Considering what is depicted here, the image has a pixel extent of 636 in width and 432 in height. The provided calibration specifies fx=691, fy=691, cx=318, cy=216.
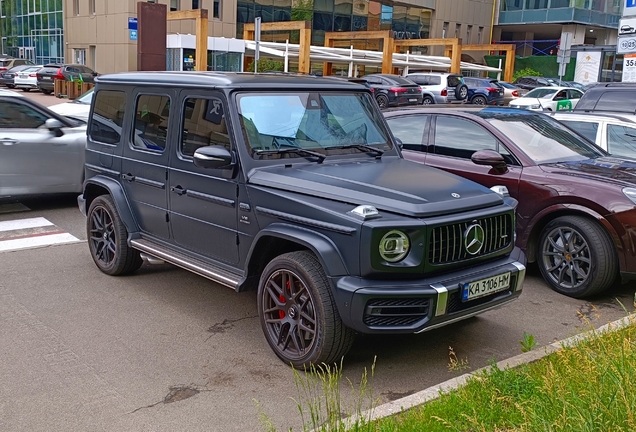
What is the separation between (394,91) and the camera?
31.7 m

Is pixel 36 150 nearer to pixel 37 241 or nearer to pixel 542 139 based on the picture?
pixel 37 241

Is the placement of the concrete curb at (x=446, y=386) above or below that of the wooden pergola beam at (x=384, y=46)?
below

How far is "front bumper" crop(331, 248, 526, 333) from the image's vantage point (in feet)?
13.9

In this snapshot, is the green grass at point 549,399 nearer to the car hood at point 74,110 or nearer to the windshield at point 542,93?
the car hood at point 74,110

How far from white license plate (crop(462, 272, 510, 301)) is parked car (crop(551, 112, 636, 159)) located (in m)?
4.38

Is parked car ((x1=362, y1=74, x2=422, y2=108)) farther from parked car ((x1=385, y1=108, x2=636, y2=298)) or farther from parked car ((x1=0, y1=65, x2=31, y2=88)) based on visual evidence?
parked car ((x1=385, y1=108, x2=636, y2=298))

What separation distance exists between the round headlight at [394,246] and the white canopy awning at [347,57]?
33.6 metres

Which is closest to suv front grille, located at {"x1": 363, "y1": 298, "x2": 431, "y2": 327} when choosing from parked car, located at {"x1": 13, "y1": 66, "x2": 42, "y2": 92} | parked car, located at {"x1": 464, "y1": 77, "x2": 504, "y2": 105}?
parked car, located at {"x1": 464, "y1": 77, "x2": 504, "y2": 105}

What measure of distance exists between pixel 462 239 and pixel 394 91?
27830 millimetres

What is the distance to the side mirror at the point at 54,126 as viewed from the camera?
9688 millimetres

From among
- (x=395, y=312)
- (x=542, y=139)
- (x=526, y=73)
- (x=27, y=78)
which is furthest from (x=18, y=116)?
(x=526, y=73)

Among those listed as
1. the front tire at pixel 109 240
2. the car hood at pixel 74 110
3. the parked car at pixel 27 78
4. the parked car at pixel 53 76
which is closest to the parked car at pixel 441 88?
the parked car at pixel 53 76

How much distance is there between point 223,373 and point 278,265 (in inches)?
32.6

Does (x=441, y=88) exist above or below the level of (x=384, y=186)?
below
